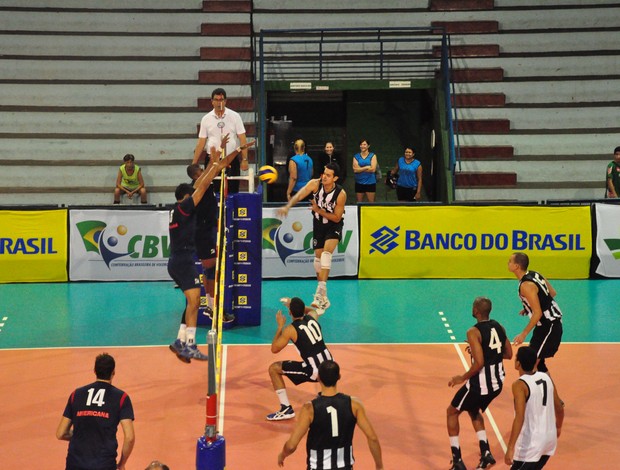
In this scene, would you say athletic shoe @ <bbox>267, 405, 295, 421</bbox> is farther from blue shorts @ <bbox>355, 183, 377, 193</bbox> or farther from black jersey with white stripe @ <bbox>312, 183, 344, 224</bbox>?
blue shorts @ <bbox>355, 183, 377, 193</bbox>

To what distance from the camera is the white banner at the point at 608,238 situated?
17.8 meters

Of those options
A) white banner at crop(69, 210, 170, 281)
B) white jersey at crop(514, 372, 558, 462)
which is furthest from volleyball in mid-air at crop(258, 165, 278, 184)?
white jersey at crop(514, 372, 558, 462)

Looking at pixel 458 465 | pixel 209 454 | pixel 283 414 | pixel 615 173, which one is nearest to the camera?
pixel 209 454

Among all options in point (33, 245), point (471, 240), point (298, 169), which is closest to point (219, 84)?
point (298, 169)

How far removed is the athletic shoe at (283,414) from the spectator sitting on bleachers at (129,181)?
1047 centimetres

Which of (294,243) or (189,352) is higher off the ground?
(294,243)

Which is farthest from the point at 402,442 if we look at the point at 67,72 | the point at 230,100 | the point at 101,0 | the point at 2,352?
the point at 101,0

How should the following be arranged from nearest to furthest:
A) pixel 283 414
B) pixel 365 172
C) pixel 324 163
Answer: pixel 283 414
pixel 365 172
pixel 324 163

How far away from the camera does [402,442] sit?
988 centimetres

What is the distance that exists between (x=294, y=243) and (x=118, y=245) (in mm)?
3496

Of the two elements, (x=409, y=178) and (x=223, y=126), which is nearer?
(x=223, y=126)

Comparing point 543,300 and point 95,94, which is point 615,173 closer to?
point 543,300

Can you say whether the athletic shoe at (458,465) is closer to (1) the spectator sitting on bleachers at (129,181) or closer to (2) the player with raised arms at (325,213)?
(2) the player with raised arms at (325,213)

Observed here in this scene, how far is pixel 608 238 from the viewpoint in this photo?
1780 cm
